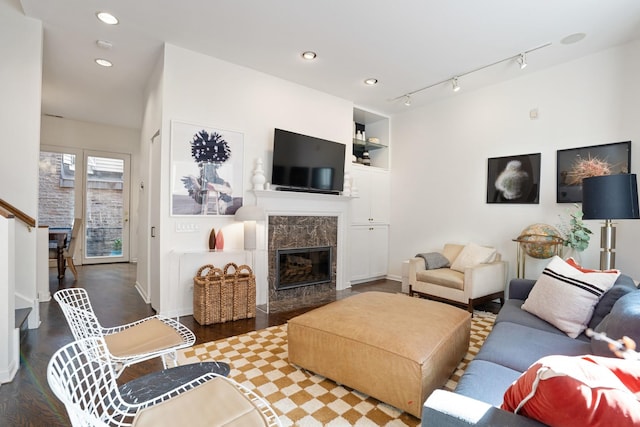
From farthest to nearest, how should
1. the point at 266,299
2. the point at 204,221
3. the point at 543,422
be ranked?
the point at 266,299 → the point at 204,221 → the point at 543,422

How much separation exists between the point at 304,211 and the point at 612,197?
3.24 m

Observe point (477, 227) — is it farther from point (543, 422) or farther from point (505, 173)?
point (543, 422)

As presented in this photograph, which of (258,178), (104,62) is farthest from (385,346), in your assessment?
(104,62)

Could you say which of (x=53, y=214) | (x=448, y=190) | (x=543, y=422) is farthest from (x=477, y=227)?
(x=53, y=214)

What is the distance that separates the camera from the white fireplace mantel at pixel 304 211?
4.12 metres

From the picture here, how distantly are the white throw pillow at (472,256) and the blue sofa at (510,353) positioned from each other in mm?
1728

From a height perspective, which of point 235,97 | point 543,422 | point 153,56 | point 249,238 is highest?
point 153,56

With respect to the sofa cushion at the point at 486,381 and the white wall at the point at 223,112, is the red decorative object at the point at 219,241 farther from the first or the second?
the sofa cushion at the point at 486,381

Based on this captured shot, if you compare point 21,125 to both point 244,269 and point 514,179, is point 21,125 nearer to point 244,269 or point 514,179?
point 244,269

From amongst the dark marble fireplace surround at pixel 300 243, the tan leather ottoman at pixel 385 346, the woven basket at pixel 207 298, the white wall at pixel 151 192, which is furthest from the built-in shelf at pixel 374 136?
the tan leather ottoman at pixel 385 346

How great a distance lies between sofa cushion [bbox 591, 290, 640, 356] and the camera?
4.73 ft

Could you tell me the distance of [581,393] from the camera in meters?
A: 0.79

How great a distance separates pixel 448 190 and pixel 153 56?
444 centimetres

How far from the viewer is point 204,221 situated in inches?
147
